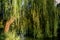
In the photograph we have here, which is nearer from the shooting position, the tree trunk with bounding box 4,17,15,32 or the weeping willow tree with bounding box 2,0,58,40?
the weeping willow tree with bounding box 2,0,58,40

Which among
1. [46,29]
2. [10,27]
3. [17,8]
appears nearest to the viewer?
[17,8]

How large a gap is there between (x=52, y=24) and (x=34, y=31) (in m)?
0.92

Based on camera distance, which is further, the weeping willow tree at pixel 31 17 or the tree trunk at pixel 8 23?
the tree trunk at pixel 8 23

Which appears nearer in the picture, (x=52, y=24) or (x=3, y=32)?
(x=3, y=32)

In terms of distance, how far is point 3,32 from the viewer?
8.22 metres

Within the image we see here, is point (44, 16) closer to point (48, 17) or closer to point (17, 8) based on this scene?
point (48, 17)

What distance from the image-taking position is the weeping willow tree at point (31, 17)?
26.6 ft

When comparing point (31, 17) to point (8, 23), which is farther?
point (31, 17)

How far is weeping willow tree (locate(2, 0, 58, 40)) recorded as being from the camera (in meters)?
8.11

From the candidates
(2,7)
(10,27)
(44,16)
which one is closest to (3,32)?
(10,27)

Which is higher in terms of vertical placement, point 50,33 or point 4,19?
point 4,19

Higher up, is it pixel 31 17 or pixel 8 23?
A: pixel 31 17

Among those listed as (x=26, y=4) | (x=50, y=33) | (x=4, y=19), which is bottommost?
(x=50, y=33)

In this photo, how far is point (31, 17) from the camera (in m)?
8.92
